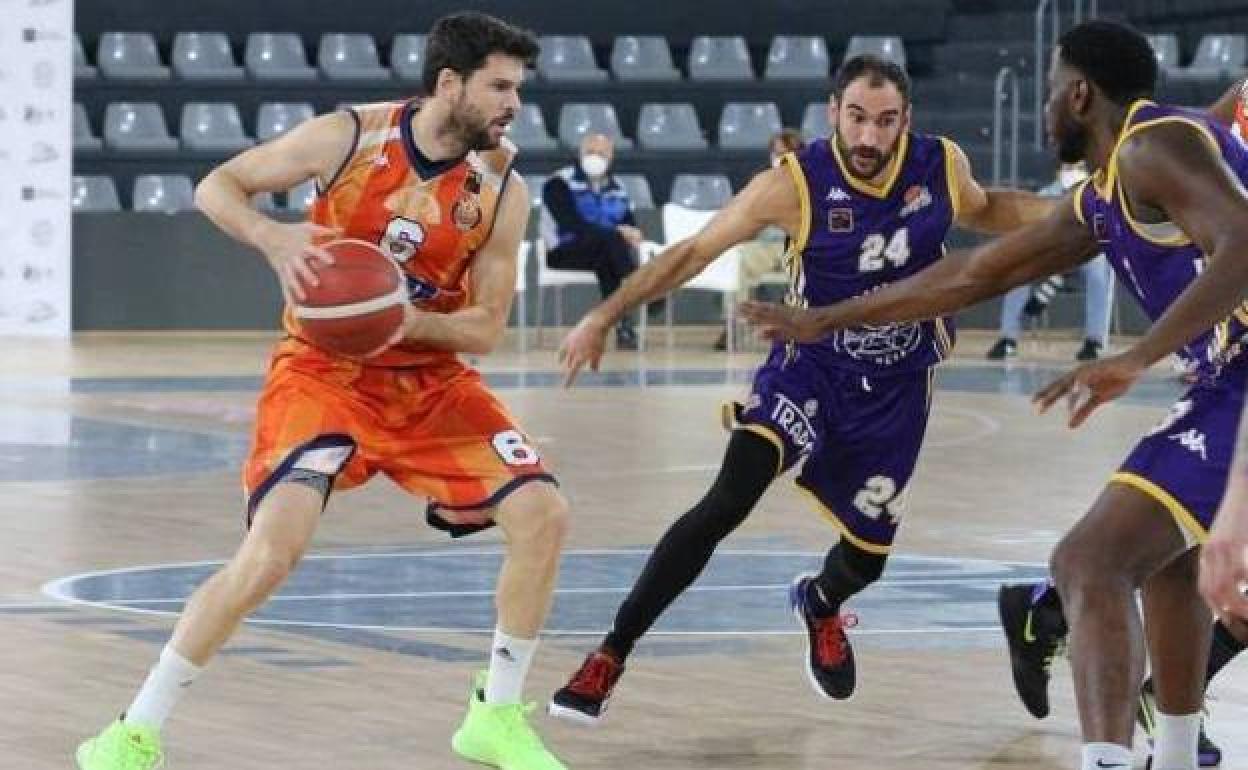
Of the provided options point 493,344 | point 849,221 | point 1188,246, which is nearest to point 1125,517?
point 1188,246

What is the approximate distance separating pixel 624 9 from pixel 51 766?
64.8 ft

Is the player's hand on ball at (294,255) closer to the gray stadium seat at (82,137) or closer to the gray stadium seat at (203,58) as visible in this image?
the gray stadium seat at (82,137)

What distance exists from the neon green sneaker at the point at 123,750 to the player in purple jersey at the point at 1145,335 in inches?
70.4

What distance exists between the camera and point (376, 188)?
622 centimetres

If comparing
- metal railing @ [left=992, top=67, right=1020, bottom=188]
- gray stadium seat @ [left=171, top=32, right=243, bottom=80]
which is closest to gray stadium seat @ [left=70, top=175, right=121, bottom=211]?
gray stadium seat @ [left=171, top=32, right=243, bottom=80]

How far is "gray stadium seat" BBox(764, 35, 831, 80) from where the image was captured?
24438 millimetres

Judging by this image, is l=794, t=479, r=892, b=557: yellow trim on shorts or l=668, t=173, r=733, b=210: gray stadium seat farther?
l=668, t=173, r=733, b=210: gray stadium seat

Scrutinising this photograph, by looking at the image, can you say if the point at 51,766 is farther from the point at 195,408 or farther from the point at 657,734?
the point at 195,408

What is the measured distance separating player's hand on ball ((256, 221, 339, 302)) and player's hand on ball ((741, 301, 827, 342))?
2.90 ft

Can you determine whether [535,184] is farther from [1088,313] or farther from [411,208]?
[411,208]

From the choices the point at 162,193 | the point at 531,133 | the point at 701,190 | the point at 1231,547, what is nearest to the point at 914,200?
the point at 1231,547

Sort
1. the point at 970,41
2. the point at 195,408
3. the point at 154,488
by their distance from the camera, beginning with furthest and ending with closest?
the point at 970,41 → the point at 195,408 → the point at 154,488

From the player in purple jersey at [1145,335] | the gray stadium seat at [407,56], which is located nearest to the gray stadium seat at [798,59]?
the gray stadium seat at [407,56]

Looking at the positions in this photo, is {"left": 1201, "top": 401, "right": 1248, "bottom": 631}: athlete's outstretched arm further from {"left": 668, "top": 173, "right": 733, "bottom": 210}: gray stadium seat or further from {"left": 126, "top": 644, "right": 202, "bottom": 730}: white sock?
{"left": 668, "top": 173, "right": 733, "bottom": 210}: gray stadium seat
